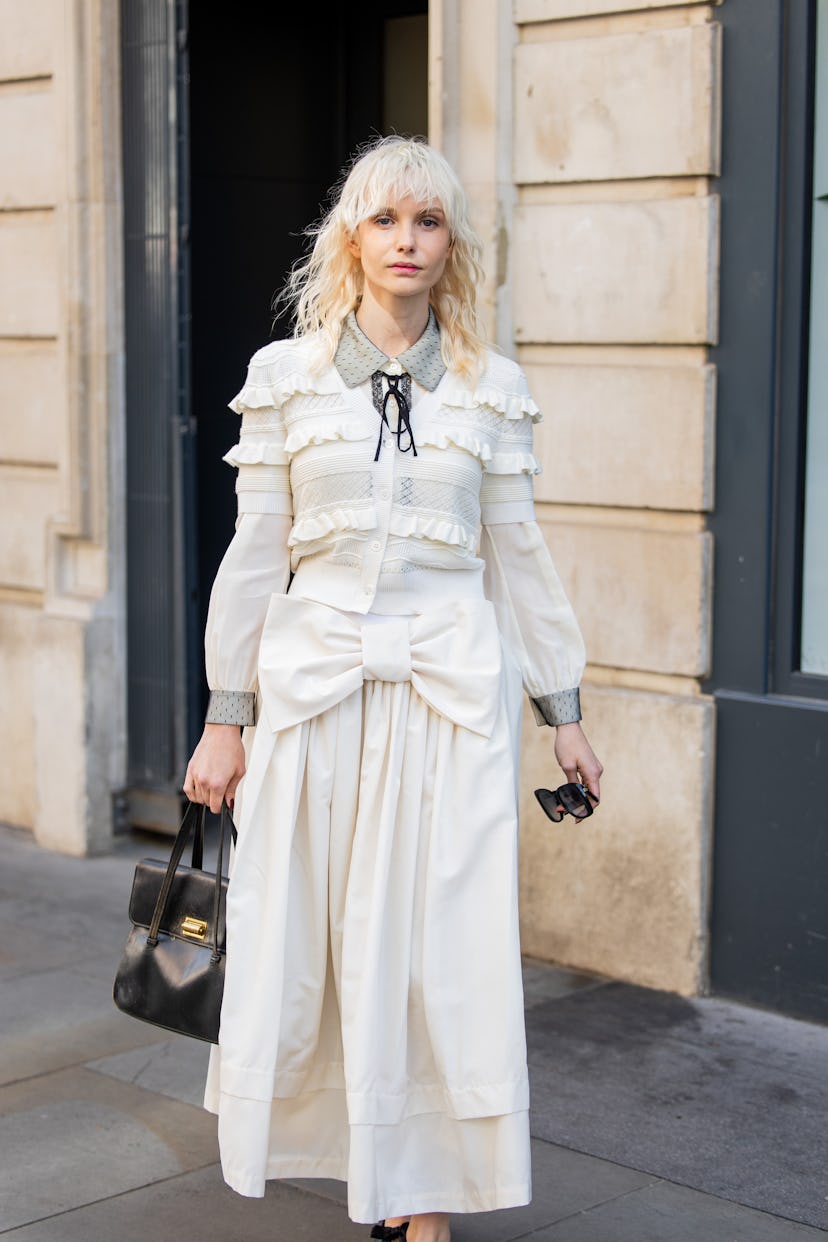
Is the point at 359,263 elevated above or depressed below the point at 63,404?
above

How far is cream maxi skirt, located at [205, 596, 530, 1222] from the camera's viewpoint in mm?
3434

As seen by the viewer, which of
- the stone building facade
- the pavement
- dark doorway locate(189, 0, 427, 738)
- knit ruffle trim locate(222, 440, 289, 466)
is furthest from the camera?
dark doorway locate(189, 0, 427, 738)

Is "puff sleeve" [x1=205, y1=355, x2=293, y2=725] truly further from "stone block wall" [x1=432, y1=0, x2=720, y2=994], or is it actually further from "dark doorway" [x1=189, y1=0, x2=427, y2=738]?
"dark doorway" [x1=189, y1=0, x2=427, y2=738]

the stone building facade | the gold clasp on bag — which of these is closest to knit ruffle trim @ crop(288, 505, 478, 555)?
the gold clasp on bag

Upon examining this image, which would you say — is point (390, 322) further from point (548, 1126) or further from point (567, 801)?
point (548, 1126)

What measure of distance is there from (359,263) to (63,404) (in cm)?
364

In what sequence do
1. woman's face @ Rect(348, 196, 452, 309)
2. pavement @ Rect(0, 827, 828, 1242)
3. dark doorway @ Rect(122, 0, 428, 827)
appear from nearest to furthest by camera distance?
woman's face @ Rect(348, 196, 452, 309), pavement @ Rect(0, 827, 828, 1242), dark doorway @ Rect(122, 0, 428, 827)

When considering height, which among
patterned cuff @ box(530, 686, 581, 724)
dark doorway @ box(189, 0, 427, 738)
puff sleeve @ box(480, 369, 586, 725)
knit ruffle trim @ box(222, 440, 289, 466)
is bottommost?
patterned cuff @ box(530, 686, 581, 724)

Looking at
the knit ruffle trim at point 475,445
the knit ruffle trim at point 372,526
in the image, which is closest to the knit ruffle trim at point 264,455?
the knit ruffle trim at point 372,526

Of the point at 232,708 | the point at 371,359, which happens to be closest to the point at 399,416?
the point at 371,359

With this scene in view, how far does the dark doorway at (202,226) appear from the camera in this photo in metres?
6.86

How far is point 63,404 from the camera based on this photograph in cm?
702

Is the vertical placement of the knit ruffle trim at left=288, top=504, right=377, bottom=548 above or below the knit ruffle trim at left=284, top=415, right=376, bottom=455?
below

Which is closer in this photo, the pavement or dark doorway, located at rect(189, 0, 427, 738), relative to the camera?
the pavement
